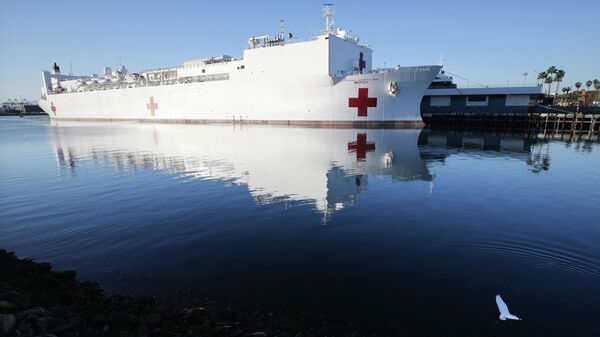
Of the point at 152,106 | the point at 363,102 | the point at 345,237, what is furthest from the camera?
the point at 152,106

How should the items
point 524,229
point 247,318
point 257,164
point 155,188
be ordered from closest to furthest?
point 247,318 < point 524,229 < point 155,188 < point 257,164

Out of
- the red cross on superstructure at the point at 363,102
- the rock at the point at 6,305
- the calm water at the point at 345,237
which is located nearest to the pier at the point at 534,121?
the red cross on superstructure at the point at 363,102

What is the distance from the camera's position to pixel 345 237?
558cm

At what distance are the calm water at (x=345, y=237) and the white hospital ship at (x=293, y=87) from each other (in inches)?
712

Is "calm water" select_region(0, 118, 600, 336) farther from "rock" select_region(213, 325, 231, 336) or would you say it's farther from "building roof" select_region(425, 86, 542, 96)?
"building roof" select_region(425, 86, 542, 96)

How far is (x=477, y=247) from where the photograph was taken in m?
5.15

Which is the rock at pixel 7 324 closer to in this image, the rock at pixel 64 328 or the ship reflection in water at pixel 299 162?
the rock at pixel 64 328

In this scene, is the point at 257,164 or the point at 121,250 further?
the point at 257,164

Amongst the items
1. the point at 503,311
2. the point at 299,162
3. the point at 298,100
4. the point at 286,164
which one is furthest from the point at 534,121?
the point at 503,311

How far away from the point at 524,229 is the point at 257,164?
29.4 ft

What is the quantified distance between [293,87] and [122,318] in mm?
29416

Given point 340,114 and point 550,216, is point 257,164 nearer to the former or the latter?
point 550,216

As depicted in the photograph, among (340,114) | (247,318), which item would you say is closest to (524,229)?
(247,318)

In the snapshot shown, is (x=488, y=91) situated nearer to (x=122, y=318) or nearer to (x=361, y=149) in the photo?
(x=361, y=149)
